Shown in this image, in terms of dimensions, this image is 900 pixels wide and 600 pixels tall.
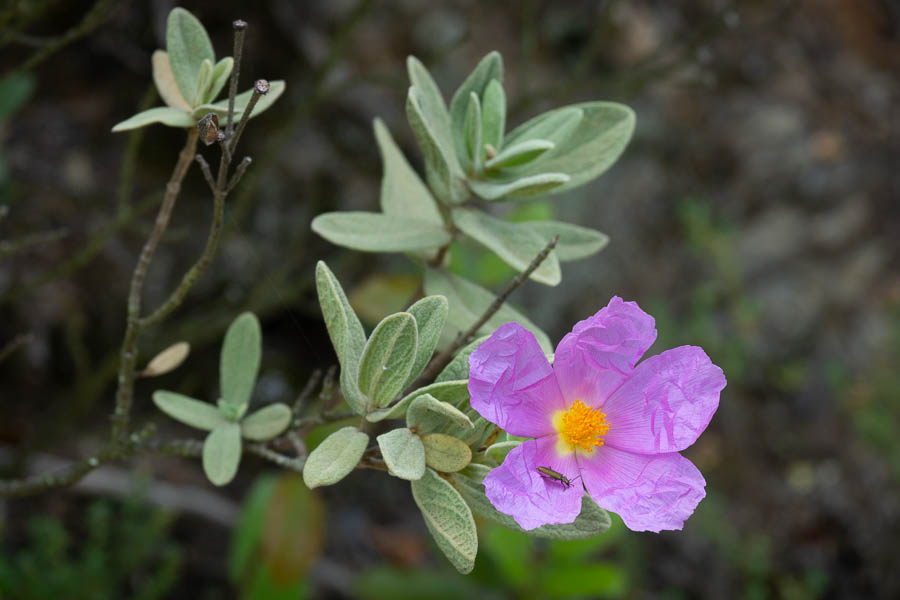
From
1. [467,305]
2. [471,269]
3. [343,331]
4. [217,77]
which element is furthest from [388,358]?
[471,269]

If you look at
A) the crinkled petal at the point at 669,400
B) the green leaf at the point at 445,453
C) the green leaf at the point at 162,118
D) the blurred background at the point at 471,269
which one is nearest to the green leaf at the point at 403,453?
the green leaf at the point at 445,453

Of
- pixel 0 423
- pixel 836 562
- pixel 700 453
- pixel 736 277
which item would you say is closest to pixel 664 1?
pixel 736 277

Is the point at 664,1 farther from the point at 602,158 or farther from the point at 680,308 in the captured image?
the point at 602,158

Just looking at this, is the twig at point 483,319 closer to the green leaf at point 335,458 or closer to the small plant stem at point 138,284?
the green leaf at point 335,458

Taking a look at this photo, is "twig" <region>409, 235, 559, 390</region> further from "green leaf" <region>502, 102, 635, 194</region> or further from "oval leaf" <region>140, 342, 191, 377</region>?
"oval leaf" <region>140, 342, 191, 377</region>

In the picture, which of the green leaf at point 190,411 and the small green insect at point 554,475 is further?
the green leaf at point 190,411

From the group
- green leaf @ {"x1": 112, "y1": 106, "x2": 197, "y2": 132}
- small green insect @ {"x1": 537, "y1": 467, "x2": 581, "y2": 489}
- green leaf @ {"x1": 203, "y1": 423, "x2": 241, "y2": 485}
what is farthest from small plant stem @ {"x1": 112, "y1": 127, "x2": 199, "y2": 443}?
small green insect @ {"x1": 537, "y1": 467, "x2": 581, "y2": 489}

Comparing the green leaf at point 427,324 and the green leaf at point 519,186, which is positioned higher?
the green leaf at point 519,186
